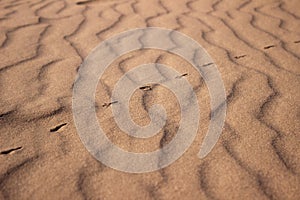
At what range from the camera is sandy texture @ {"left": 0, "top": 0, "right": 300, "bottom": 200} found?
1074 millimetres

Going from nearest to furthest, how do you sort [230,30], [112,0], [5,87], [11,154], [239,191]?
[239,191] → [11,154] → [5,87] → [230,30] → [112,0]

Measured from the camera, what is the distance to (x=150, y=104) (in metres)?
1.48

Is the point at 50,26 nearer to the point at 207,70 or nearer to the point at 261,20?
the point at 207,70

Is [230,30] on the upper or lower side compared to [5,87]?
lower

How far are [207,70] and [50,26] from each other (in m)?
1.36

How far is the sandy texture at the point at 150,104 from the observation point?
1.07 m

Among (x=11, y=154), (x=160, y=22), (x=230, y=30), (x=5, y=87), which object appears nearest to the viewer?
(x=11, y=154)

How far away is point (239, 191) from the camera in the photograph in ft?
3.44

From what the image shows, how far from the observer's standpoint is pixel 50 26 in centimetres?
239

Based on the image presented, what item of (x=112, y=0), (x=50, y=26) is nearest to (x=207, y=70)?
(x=50, y=26)

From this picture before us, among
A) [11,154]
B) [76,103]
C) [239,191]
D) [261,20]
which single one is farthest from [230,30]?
[11,154]

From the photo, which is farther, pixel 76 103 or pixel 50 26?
pixel 50 26

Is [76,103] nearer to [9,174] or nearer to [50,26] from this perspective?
[9,174]

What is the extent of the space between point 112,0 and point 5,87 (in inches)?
67.5
